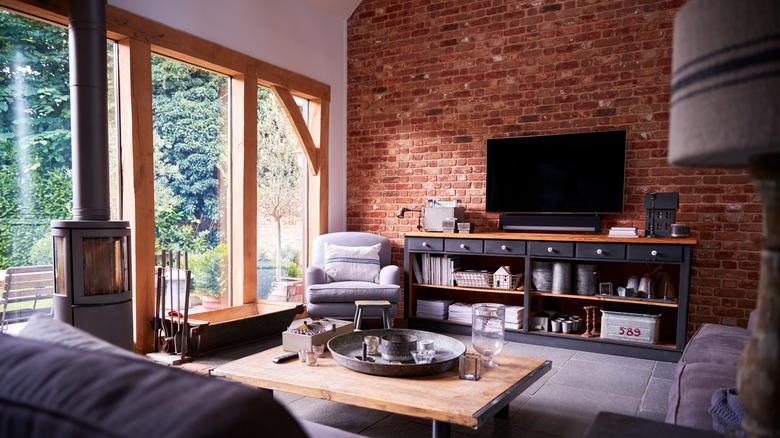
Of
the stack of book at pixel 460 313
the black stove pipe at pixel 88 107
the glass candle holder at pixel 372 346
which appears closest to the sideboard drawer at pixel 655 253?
the stack of book at pixel 460 313

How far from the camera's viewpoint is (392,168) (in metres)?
5.47

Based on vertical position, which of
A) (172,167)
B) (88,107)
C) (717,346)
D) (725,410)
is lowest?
(717,346)

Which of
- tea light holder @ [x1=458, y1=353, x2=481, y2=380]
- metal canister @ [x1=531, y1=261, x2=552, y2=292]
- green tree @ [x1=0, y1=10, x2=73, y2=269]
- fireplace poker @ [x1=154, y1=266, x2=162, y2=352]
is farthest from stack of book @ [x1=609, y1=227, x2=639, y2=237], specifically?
green tree @ [x1=0, y1=10, x2=73, y2=269]

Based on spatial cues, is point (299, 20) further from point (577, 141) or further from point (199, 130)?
point (577, 141)

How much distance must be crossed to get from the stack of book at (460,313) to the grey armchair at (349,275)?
1.78 ft

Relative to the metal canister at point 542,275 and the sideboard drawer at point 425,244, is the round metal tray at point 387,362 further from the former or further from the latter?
the sideboard drawer at point 425,244

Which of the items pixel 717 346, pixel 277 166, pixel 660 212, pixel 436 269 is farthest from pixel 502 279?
pixel 277 166

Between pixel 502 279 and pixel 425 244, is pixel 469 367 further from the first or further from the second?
pixel 425 244

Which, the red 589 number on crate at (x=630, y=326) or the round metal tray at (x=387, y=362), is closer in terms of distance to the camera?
the round metal tray at (x=387, y=362)

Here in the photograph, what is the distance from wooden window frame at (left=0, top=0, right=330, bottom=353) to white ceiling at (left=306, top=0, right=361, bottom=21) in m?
0.80

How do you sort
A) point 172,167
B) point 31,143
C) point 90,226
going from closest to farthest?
point 90,226
point 31,143
point 172,167

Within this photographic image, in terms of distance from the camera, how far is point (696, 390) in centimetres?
179

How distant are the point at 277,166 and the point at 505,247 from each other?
2.37 m

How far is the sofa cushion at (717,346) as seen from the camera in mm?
2213
